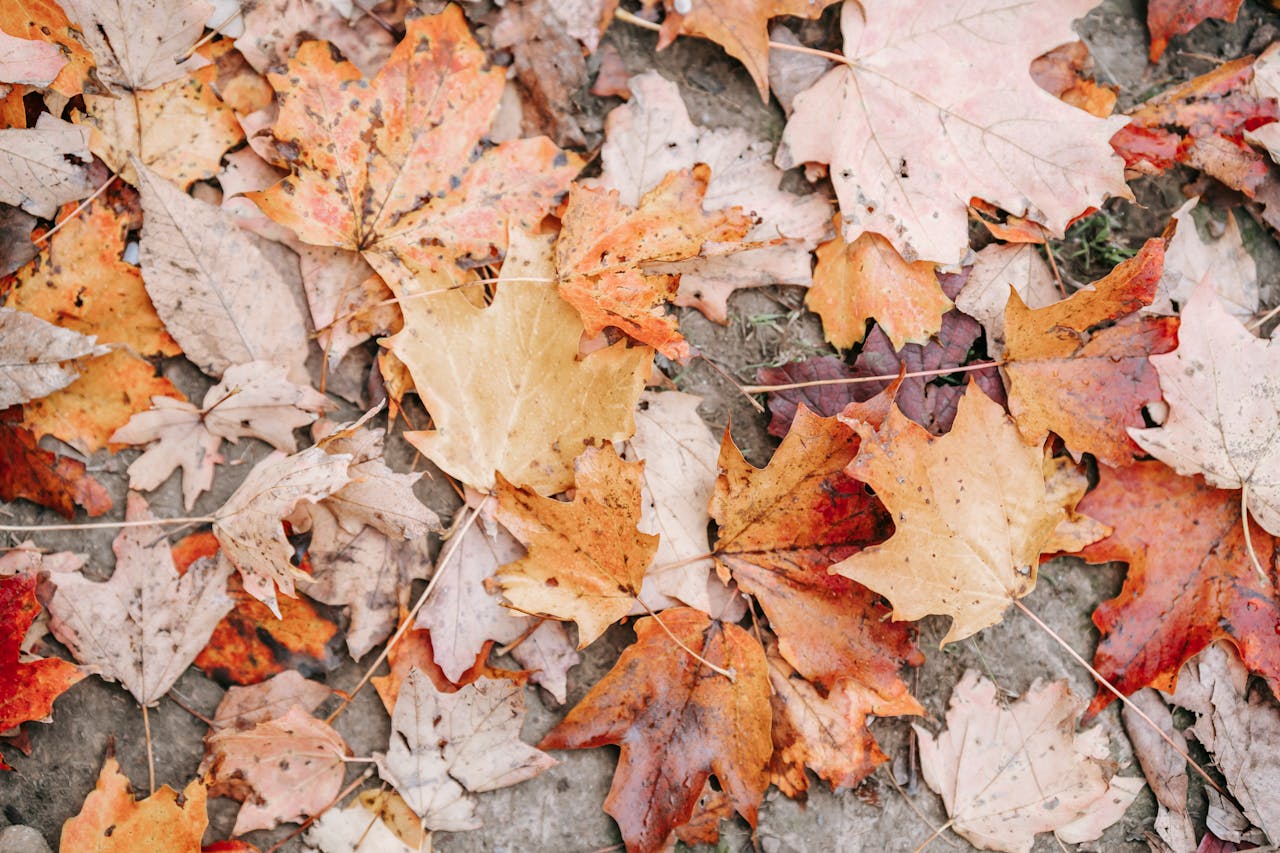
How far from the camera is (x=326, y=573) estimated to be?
6.11 ft

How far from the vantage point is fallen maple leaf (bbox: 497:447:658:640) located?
1761mm

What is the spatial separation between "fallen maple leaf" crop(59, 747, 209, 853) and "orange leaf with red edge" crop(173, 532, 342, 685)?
0.24 meters

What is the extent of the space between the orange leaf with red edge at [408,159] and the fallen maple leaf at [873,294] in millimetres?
647

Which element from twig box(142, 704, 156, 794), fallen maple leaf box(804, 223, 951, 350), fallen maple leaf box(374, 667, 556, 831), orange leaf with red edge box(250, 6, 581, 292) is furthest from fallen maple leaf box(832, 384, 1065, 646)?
twig box(142, 704, 156, 794)

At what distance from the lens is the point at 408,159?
1860 mm

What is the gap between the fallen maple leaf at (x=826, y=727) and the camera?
74.4 inches

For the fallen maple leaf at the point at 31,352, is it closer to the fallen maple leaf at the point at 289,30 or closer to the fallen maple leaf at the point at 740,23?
the fallen maple leaf at the point at 289,30

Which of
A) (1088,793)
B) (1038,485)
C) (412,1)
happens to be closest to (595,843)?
(1088,793)

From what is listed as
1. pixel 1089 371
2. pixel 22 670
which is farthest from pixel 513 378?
pixel 1089 371

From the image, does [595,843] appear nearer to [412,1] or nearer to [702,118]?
[702,118]

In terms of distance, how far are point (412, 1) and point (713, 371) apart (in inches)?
41.9

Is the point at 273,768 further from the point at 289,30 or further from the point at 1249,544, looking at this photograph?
the point at 1249,544

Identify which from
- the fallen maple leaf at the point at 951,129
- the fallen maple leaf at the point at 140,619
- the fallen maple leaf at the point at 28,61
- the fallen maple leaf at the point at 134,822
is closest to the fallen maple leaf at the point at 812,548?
the fallen maple leaf at the point at 951,129

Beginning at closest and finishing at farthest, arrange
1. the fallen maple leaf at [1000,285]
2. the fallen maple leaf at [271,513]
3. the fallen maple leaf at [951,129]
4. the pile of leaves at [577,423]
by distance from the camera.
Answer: the fallen maple leaf at [271,513] → the pile of leaves at [577,423] → the fallen maple leaf at [951,129] → the fallen maple leaf at [1000,285]
